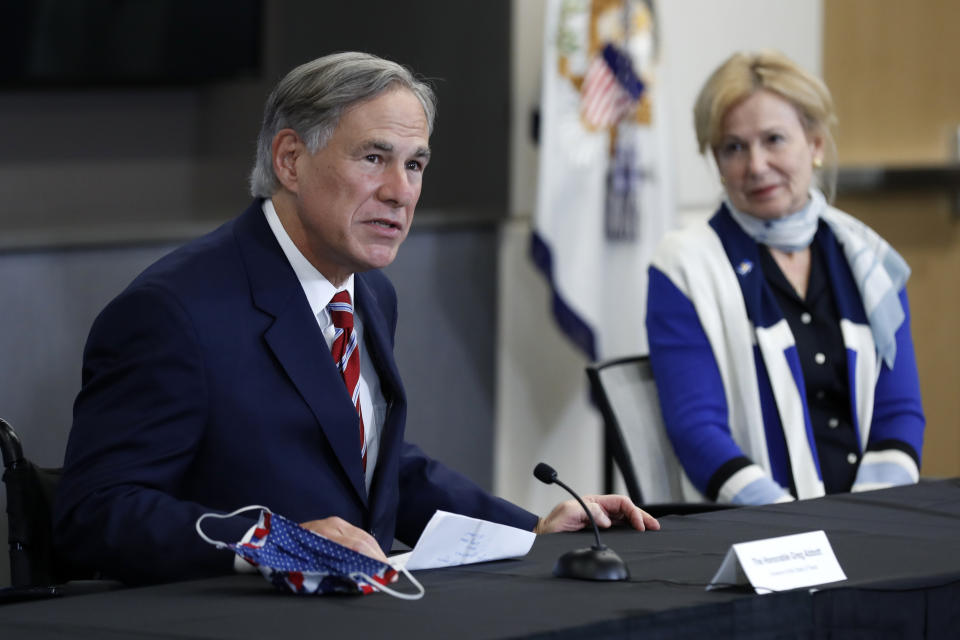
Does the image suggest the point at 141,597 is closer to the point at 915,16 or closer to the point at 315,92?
the point at 315,92

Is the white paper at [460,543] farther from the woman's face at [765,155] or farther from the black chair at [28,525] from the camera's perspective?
the woman's face at [765,155]

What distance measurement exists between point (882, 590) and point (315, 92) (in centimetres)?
106

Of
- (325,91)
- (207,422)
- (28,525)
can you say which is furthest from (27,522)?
(325,91)

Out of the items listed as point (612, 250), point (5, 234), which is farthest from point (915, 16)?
point (5, 234)

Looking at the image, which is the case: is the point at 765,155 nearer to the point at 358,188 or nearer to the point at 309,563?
the point at 358,188

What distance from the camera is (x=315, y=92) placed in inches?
85.5

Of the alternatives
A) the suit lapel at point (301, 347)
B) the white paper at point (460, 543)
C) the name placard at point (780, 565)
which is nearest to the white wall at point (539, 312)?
the suit lapel at point (301, 347)

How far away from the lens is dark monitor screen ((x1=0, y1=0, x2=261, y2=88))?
4.12 metres

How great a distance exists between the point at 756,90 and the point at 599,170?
1.46 m

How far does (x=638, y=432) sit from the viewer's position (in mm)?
2984

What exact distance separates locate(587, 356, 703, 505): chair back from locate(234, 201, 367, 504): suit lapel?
0.88 m

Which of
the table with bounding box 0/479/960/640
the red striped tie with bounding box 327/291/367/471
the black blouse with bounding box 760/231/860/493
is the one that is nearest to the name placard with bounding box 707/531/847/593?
the table with bounding box 0/479/960/640

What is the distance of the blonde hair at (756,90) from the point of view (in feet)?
10.3

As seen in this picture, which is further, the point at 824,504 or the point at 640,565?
the point at 824,504
